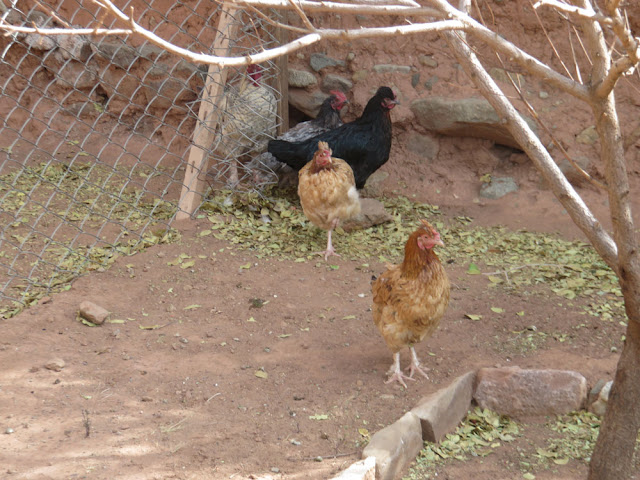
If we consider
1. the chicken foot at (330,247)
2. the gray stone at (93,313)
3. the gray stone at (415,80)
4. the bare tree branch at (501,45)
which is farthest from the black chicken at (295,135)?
the bare tree branch at (501,45)

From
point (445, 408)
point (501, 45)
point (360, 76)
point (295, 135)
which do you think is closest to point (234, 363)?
point (445, 408)

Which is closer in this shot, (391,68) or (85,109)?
(391,68)

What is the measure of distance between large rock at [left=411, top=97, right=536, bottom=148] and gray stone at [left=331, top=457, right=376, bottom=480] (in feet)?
12.0

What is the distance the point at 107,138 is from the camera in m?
4.68

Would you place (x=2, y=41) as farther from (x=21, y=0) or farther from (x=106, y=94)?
(x=106, y=94)

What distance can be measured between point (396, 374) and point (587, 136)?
3.24 meters

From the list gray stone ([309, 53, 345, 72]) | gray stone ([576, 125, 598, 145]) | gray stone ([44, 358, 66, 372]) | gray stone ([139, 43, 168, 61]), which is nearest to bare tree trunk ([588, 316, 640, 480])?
gray stone ([44, 358, 66, 372])

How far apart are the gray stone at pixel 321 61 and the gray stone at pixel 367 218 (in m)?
1.46

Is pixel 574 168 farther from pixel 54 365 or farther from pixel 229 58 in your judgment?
pixel 229 58

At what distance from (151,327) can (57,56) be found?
11.7 ft

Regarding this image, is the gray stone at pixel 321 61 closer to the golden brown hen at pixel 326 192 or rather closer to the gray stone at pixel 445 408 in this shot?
the golden brown hen at pixel 326 192

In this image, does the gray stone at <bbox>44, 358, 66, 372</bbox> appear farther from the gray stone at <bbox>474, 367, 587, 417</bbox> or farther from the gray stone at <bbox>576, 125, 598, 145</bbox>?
the gray stone at <bbox>576, 125, 598, 145</bbox>

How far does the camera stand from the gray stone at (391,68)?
5531 millimetres

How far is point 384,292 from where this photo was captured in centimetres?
303
